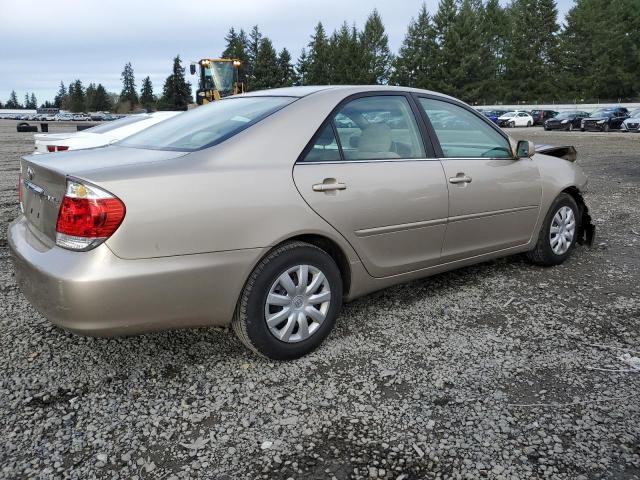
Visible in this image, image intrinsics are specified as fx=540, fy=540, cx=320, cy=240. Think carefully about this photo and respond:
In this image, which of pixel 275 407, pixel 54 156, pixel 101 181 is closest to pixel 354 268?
pixel 275 407

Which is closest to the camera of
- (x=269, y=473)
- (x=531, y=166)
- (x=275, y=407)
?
(x=269, y=473)

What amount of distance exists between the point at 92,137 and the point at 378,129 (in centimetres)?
566

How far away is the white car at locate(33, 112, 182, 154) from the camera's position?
7.45 meters

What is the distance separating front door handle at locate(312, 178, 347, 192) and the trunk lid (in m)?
0.77

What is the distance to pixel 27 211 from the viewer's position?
124 inches

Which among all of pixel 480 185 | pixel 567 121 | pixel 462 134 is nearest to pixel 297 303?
pixel 480 185

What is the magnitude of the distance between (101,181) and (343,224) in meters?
1.36

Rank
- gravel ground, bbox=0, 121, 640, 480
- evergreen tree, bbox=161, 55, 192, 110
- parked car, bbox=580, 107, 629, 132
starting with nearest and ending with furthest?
gravel ground, bbox=0, 121, 640, 480
parked car, bbox=580, 107, 629, 132
evergreen tree, bbox=161, 55, 192, 110

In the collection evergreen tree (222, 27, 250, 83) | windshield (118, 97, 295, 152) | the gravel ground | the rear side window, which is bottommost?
the gravel ground

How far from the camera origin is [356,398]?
109 inches

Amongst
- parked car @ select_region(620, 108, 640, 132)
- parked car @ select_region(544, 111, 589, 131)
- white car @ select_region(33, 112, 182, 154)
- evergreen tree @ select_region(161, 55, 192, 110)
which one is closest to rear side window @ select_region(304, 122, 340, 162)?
white car @ select_region(33, 112, 182, 154)

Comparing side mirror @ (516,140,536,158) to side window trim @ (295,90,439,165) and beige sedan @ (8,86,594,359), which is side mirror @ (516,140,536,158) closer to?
beige sedan @ (8,86,594,359)

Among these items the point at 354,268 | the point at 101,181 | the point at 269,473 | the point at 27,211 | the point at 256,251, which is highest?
the point at 101,181

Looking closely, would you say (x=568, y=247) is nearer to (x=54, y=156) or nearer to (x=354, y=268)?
(x=354, y=268)
